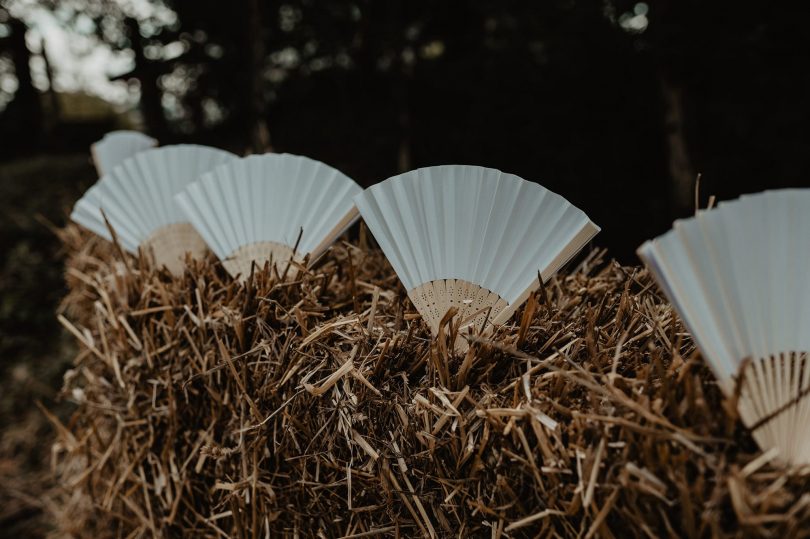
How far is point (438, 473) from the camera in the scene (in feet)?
1.72

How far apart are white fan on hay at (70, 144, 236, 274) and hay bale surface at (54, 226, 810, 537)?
6 centimetres

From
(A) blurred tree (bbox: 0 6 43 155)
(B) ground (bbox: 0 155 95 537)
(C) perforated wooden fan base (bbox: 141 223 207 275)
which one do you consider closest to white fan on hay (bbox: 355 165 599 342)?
(C) perforated wooden fan base (bbox: 141 223 207 275)

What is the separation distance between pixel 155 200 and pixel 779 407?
0.82m

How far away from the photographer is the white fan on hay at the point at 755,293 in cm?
39

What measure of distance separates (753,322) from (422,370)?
0.31m

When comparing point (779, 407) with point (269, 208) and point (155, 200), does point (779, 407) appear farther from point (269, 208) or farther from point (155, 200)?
point (155, 200)

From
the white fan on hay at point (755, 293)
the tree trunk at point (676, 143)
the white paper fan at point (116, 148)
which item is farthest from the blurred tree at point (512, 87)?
the white fan on hay at point (755, 293)

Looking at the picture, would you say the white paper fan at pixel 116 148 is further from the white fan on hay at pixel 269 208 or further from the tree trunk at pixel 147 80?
the tree trunk at pixel 147 80

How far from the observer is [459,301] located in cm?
57

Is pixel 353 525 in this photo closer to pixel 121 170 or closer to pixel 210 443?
pixel 210 443

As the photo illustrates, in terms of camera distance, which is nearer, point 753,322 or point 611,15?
point 753,322

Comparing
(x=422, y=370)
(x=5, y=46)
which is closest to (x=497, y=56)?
(x=422, y=370)

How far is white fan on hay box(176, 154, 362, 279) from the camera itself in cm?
68

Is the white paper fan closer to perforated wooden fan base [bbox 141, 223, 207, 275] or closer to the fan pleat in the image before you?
perforated wooden fan base [bbox 141, 223, 207, 275]
